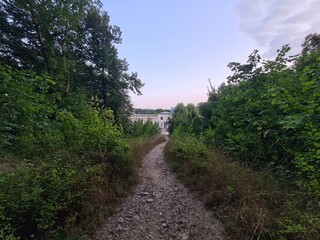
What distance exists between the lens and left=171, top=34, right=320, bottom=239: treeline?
247 centimetres

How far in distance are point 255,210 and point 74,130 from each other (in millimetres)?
4434

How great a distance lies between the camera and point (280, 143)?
4.25 meters

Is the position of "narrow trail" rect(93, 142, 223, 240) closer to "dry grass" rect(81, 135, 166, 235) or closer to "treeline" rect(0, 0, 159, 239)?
"dry grass" rect(81, 135, 166, 235)

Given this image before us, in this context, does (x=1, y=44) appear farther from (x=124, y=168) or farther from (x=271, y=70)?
(x=271, y=70)

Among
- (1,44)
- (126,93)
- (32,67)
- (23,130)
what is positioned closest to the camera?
(23,130)

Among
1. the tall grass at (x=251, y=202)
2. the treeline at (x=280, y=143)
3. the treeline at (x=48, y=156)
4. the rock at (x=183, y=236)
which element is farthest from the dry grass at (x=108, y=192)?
the treeline at (x=280, y=143)

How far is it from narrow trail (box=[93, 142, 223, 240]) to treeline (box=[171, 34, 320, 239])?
50 centimetres

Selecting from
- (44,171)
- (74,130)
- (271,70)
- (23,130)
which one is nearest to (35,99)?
(23,130)

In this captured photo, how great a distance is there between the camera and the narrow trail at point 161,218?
290 cm

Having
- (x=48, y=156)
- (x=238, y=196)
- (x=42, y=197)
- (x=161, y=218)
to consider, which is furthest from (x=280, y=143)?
(x=48, y=156)

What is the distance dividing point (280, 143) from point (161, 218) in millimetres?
3673

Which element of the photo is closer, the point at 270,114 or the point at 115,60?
the point at 270,114

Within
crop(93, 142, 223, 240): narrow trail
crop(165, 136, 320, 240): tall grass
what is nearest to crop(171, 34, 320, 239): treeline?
crop(165, 136, 320, 240): tall grass

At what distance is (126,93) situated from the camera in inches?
792
